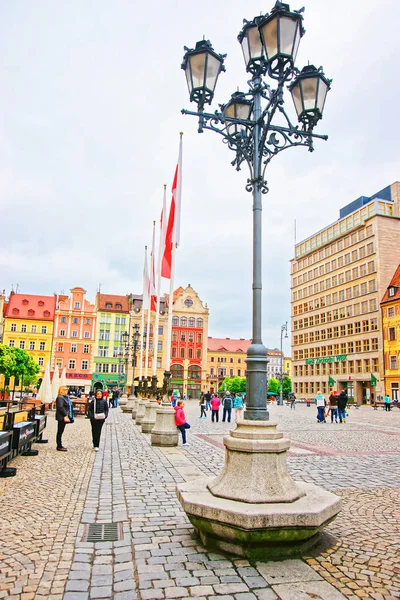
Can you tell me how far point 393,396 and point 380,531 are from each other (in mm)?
55200

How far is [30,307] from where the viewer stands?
7500 cm

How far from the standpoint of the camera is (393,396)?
182 ft

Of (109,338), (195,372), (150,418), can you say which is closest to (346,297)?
(195,372)

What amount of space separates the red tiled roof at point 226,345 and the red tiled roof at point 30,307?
46.0m

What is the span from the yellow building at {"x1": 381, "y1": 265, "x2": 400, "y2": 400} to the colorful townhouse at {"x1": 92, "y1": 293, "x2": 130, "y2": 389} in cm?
3792

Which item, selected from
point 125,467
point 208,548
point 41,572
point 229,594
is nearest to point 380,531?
point 208,548

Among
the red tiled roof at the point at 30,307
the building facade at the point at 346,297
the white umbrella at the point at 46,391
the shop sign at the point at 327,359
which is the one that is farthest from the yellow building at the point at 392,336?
the red tiled roof at the point at 30,307

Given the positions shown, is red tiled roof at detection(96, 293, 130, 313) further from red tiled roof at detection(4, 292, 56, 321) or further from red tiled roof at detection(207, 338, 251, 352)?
red tiled roof at detection(207, 338, 251, 352)

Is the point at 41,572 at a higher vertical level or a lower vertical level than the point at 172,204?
lower

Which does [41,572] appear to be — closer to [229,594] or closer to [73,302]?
[229,594]

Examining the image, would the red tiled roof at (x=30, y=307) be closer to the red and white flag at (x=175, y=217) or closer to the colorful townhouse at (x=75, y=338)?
the colorful townhouse at (x=75, y=338)

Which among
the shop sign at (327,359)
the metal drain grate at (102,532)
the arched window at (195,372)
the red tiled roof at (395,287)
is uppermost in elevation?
the red tiled roof at (395,287)

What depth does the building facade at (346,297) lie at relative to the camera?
6091cm

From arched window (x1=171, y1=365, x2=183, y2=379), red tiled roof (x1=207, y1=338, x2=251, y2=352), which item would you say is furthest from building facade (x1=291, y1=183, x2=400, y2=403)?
red tiled roof (x1=207, y1=338, x2=251, y2=352)
